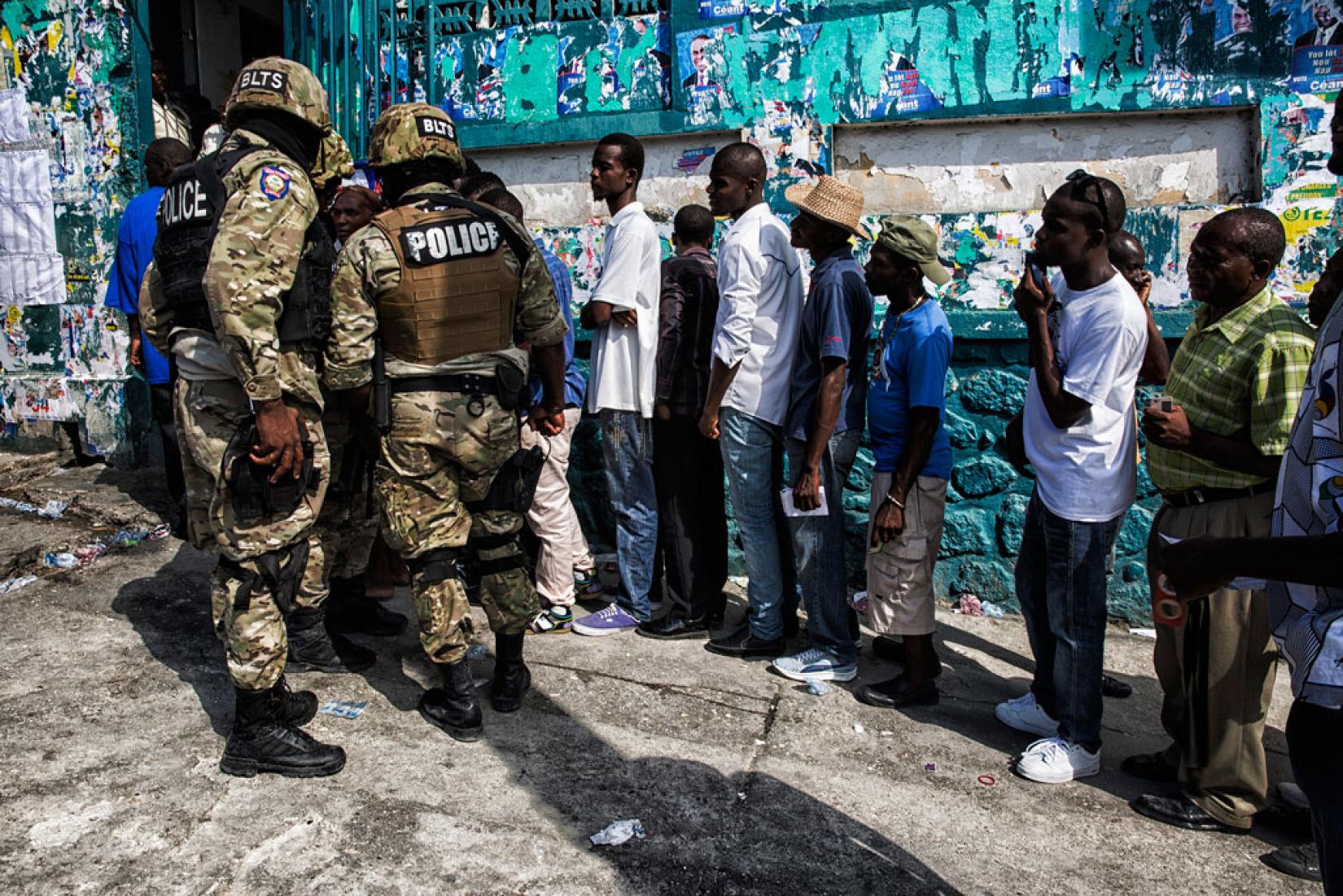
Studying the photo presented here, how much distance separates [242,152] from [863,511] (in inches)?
135

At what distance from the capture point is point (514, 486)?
367cm

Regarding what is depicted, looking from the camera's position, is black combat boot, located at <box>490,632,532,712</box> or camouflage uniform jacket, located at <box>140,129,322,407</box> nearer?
camouflage uniform jacket, located at <box>140,129,322,407</box>

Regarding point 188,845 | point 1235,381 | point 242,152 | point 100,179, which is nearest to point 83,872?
point 188,845

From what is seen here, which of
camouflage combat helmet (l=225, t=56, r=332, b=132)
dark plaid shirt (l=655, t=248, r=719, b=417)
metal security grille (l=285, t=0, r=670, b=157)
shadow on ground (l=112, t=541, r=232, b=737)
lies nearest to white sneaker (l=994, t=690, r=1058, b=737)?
dark plaid shirt (l=655, t=248, r=719, b=417)

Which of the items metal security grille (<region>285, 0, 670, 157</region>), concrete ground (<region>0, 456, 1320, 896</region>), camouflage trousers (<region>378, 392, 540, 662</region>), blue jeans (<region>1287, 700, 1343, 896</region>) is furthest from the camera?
metal security grille (<region>285, 0, 670, 157</region>)

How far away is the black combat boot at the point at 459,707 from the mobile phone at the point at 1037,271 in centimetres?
233

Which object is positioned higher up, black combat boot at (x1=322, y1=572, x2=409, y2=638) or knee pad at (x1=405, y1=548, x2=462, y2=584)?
knee pad at (x1=405, y1=548, x2=462, y2=584)

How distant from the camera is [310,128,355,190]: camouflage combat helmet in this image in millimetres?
3445

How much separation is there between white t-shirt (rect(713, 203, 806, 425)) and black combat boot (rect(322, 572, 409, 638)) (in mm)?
1775

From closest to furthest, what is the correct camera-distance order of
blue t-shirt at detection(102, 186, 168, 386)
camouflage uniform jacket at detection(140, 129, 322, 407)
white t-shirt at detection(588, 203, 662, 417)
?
1. camouflage uniform jacket at detection(140, 129, 322, 407)
2. white t-shirt at detection(588, 203, 662, 417)
3. blue t-shirt at detection(102, 186, 168, 386)

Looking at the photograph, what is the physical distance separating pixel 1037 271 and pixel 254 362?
248 centimetres

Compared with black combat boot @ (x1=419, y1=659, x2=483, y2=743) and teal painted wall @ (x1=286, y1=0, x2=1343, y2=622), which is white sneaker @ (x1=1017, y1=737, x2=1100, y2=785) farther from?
black combat boot @ (x1=419, y1=659, x2=483, y2=743)

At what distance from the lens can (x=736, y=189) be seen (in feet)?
14.2

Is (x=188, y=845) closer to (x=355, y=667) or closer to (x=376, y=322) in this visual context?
(x=355, y=667)
